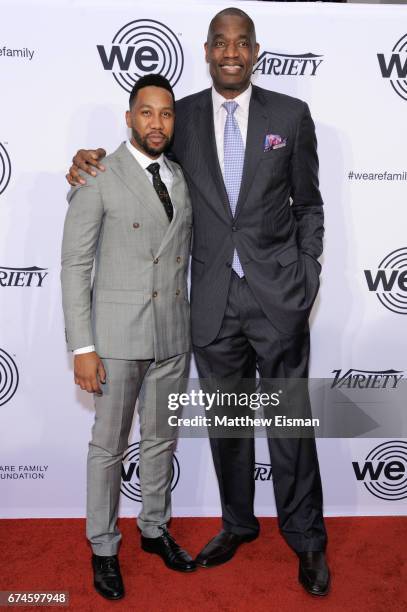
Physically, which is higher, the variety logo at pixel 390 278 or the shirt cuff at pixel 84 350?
the variety logo at pixel 390 278

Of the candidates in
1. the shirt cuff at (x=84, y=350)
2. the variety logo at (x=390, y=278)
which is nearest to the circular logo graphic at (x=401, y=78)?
the variety logo at (x=390, y=278)

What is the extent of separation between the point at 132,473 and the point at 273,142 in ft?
5.74

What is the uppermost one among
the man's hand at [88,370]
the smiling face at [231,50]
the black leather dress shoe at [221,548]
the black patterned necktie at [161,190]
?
the smiling face at [231,50]

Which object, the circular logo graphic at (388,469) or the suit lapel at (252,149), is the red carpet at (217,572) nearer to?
the circular logo graphic at (388,469)

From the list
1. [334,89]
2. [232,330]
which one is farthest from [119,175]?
[334,89]

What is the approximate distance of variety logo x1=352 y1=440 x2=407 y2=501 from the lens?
3.29 m

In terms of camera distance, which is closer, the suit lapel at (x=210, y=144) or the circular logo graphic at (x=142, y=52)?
the suit lapel at (x=210, y=144)

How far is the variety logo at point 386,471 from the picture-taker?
3.29 meters

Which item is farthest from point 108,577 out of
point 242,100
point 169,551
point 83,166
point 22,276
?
point 242,100

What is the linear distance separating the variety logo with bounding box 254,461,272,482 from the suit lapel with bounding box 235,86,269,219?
138 cm

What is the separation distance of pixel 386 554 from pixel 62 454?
1562 millimetres

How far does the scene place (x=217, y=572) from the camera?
2.73m

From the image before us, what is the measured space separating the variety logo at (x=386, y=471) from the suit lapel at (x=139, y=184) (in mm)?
1650
